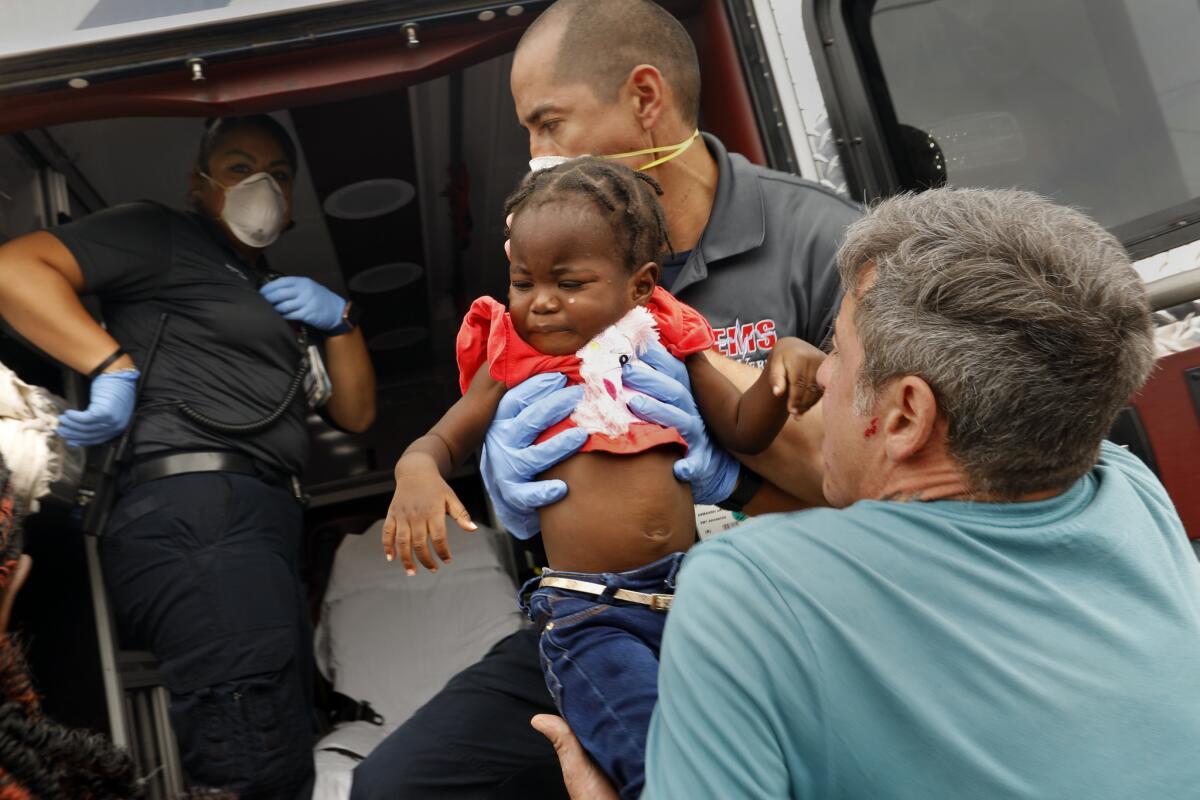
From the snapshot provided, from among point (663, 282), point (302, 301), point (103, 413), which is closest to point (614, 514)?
point (663, 282)

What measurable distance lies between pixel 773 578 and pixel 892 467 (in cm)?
29

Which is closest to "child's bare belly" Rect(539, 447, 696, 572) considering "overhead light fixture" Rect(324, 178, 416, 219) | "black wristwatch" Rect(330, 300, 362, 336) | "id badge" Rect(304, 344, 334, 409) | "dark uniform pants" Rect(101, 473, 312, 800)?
"dark uniform pants" Rect(101, 473, 312, 800)

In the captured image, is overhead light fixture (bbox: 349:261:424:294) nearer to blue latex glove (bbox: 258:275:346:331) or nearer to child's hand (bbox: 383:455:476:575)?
blue latex glove (bbox: 258:275:346:331)

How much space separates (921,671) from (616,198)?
1.23 m

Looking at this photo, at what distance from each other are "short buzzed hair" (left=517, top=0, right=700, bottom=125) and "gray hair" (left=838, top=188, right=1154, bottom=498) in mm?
1517

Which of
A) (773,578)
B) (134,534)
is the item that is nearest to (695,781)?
(773,578)

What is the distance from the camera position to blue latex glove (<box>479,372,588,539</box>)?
2.10 meters

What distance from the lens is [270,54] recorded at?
3.05 metres

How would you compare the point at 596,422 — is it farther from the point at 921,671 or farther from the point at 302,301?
the point at 302,301

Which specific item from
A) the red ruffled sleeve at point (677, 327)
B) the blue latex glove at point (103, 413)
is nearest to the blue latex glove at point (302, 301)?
the blue latex glove at point (103, 413)

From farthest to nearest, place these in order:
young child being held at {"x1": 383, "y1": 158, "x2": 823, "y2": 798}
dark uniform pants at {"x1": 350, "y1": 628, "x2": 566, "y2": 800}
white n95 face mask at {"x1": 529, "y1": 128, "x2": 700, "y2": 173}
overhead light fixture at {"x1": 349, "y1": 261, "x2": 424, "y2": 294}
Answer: overhead light fixture at {"x1": 349, "y1": 261, "x2": 424, "y2": 294} < white n95 face mask at {"x1": 529, "y1": 128, "x2": 700, "y2": 173} < dark uniform pants at {"x1": 350, "y1": 628, "x2": 566, "y2": 800} < young child being held at {"x1": 383, "y1": 158, "x2": 823, "y2": 798}

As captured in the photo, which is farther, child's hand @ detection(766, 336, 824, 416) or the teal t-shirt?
child's hand @ detection(766, 336, 824, 416)

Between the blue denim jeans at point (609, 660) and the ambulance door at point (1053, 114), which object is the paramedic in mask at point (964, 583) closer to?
the blue denim jeans at point (609, 660)

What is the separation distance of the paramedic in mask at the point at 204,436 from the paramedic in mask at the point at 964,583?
2.00 m
